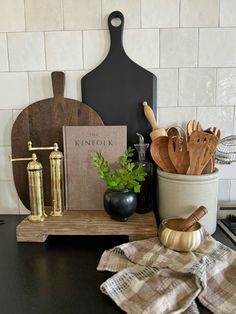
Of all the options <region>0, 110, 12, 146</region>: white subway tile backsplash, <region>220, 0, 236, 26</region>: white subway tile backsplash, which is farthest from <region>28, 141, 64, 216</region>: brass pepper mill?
<region>220, 0, 236, 26</region>: white subway tile backsplash

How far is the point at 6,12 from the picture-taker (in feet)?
2.84

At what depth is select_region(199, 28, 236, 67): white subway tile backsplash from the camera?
85 cm

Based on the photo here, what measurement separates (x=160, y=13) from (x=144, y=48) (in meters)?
0.11

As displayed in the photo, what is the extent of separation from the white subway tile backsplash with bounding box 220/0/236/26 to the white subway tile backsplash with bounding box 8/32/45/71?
0.55 metres

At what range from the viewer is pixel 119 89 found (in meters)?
0.88

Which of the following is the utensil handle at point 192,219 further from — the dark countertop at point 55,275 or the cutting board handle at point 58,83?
the cutting board handle at point 58,83

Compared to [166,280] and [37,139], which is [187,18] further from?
[166,280]

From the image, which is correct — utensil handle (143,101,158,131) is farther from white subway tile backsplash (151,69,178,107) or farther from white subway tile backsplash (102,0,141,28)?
white subway tile backsplash (102,0,141,28)

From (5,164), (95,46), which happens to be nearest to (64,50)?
(95,46)

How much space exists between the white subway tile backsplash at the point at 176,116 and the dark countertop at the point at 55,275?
1.16ft

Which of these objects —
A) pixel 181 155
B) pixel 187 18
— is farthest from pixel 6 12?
pixel 181 155

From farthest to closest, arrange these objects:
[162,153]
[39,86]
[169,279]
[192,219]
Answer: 1. [39,86]
2. [162,153]
3. [192,219]
4. [169,279]

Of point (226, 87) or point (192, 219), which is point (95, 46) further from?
point (192, 219)

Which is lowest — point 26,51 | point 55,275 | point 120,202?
point 55,275
